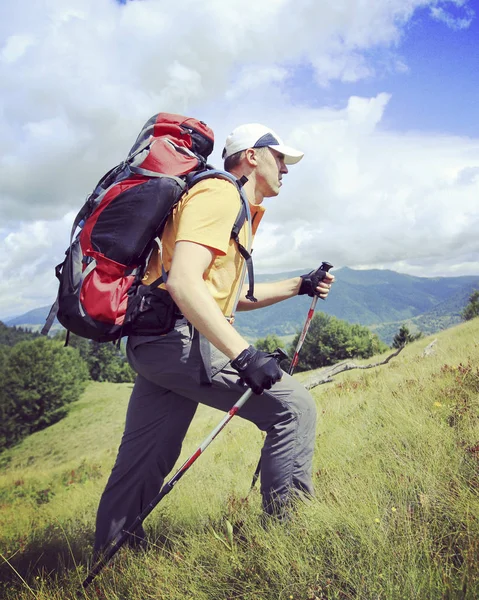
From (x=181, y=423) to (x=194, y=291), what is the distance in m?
1.26

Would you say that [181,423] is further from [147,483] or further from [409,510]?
[409,510]

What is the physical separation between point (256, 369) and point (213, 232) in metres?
0.80

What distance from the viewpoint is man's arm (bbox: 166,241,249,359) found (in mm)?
2361

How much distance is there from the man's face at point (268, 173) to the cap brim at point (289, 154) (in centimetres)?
4

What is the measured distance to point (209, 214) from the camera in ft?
8.04

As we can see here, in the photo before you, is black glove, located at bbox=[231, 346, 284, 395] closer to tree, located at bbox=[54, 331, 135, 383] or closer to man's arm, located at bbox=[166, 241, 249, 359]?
man's arm, located at bbox=[166, 241, 249, 359]

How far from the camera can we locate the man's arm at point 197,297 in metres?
2.36

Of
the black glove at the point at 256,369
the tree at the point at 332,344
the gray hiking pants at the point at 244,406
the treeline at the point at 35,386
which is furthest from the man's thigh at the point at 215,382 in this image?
the tree at the point at 332,344

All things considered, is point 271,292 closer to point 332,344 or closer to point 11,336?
point 332,344

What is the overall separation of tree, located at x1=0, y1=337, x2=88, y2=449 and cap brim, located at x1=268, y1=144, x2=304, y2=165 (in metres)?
60.3

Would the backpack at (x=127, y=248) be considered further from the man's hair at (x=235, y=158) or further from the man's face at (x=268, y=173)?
the man's face at (x=268, y=173)

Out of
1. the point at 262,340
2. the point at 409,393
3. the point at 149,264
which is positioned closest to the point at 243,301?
the point at 149,264

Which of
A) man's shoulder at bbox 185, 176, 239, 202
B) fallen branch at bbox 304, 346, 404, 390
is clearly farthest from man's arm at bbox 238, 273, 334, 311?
fallen branch at bbox 304, 346, 404, 390

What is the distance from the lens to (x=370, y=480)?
2.86 metres
